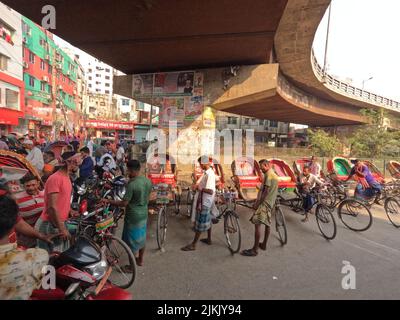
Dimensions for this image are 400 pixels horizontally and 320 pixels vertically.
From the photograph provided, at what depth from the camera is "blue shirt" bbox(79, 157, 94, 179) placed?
594 cm

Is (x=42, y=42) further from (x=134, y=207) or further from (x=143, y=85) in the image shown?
(x=134, y=207)

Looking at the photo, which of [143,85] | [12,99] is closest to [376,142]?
[143,85]

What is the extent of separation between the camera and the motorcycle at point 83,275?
6.57 ft

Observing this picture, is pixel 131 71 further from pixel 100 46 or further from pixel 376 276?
pixel 376 276

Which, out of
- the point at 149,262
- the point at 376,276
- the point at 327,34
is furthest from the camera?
the point at 327,34

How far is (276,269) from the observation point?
352 centimetres

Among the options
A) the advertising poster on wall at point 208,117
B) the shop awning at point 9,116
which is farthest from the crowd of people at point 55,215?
the shop awning at point 9,116

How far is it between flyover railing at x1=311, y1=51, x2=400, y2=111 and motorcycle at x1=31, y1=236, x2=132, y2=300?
572 inches

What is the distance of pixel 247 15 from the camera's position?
17.6ft

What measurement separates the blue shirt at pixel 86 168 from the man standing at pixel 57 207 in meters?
3.24

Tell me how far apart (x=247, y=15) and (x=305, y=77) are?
9.01 metres
